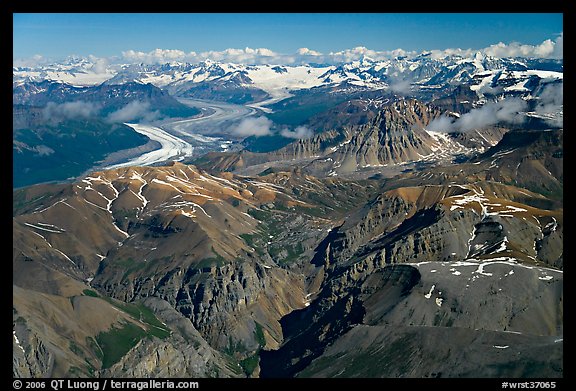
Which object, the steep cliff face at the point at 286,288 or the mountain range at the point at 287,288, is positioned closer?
the mountain range at the point at 287,288

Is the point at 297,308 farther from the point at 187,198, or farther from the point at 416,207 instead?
the point at 187,198

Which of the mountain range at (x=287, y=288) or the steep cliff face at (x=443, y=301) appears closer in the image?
the steep cliff face at (x=443, y=301)

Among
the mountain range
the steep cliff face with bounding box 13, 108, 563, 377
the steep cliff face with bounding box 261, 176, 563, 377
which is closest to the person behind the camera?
the steep cliff face with bounding box 261, 176, 563, 377

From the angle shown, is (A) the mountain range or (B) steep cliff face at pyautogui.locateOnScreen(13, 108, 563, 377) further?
(B) steep cliff face at pyautogui.locateOnScreen(13, 108, 563, 377)

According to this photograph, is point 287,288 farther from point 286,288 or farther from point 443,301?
point 443,301

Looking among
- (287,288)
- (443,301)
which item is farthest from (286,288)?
(443,301)

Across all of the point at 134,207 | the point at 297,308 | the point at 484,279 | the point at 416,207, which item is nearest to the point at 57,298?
the point at 297,308

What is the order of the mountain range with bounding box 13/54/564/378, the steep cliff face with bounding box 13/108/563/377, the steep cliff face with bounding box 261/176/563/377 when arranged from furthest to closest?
1. the steep cliff face with bounding box 13/108/563/377
2. the mountain range with bounding box 13/54/564/378
3. the steep cliff face with bounding box 261/176/563/377

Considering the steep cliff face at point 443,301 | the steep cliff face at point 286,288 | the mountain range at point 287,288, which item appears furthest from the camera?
the steep cliff face at point 286,288

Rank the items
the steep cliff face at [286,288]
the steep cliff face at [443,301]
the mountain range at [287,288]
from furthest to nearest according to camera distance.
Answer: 1. the steep cliff face at [286,288]
2. the mountain range at [287,288]
3. the steep cliff face at [443,301]
